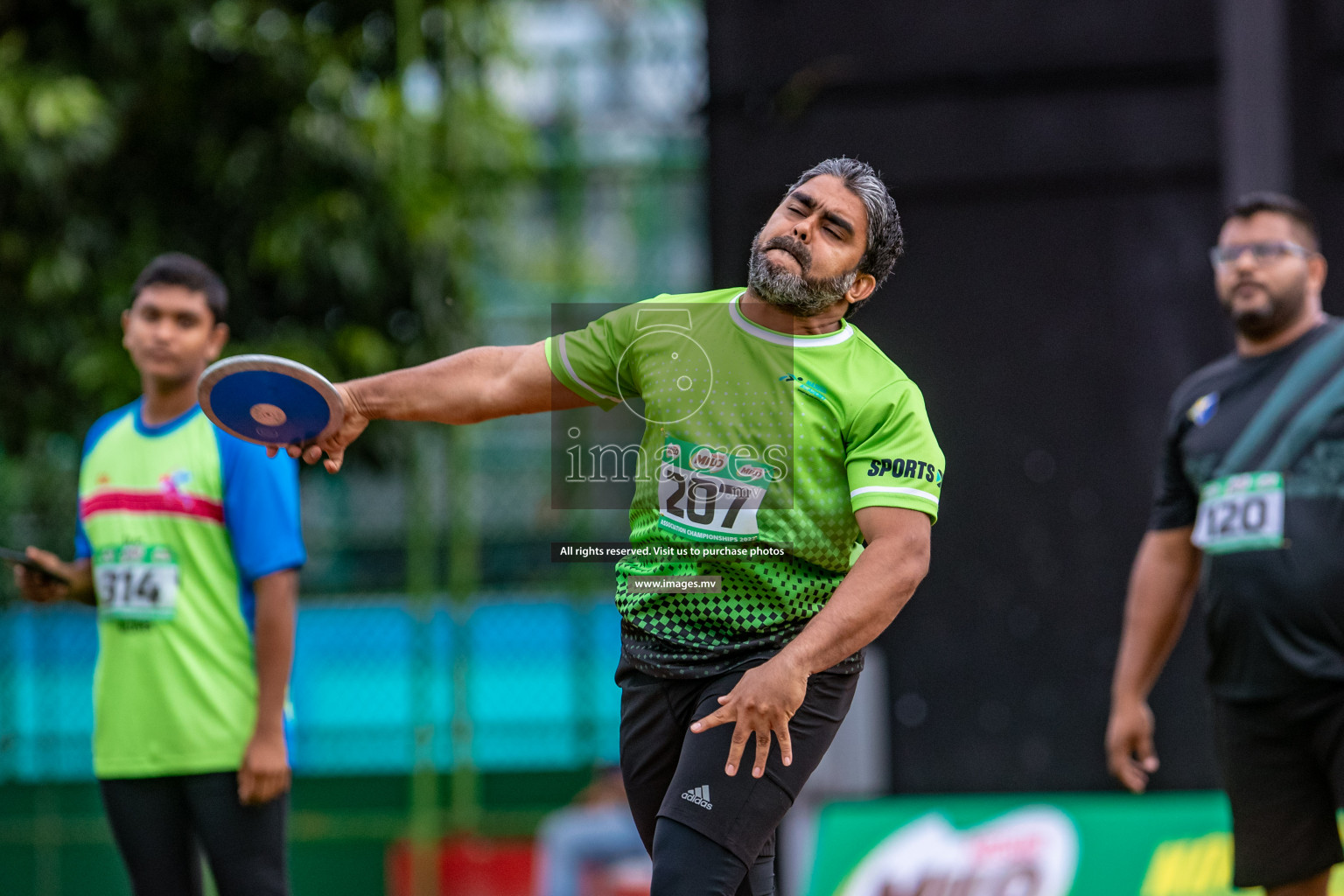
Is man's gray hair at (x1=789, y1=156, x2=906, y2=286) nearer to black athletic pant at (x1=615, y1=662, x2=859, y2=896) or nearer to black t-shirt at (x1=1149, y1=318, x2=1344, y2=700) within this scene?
black athletic pant at (x1=615, y1=662, x2=859, y2=896)

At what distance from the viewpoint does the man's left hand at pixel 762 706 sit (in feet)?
8.00

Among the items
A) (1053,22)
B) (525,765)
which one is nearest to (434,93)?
(1053,22)

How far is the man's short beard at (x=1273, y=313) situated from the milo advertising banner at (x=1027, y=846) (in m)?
2.26

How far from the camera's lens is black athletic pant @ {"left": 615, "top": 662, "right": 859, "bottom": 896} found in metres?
2.55

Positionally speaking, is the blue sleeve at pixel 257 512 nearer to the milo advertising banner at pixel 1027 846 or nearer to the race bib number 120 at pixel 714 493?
the race bib number 120 at pixel 714 493

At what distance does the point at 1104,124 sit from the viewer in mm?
6031

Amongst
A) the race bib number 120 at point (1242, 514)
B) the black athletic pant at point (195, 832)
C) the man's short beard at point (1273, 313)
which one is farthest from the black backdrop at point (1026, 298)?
the black athletic pant at point (195, 832)

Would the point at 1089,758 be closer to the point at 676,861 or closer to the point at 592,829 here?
the point at 592,829

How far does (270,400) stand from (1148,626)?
102 inches

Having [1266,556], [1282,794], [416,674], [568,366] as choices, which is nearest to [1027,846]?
[1282,794]

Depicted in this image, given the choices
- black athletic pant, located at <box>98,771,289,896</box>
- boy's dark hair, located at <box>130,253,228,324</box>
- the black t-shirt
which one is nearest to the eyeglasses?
the black t-shirt

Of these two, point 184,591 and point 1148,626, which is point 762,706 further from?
point 1148,626

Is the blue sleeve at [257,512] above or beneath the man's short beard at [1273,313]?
beneath

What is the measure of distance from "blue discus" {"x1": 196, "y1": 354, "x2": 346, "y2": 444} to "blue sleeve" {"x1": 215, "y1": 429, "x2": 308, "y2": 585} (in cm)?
85
